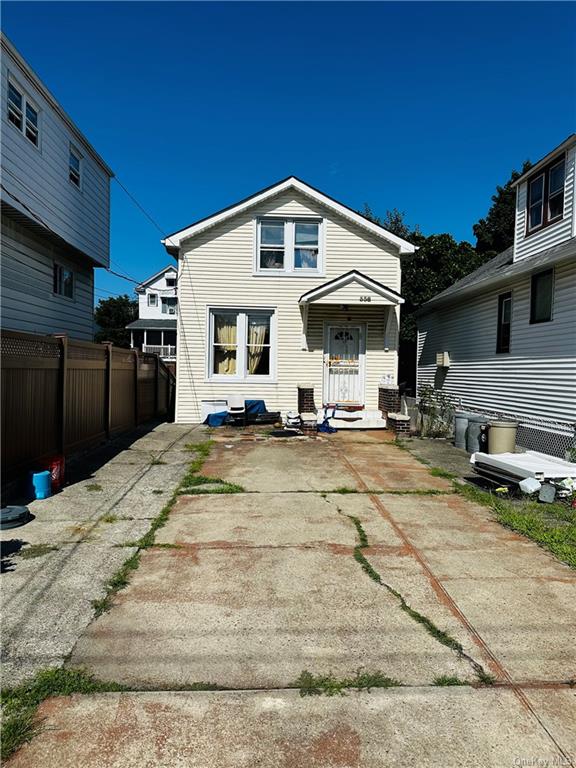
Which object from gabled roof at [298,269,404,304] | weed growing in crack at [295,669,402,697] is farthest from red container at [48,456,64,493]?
gabled roof at [298,269,404,304]

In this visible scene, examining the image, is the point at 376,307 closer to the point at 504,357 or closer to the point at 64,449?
the point at 504,357

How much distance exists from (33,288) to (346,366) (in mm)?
8377

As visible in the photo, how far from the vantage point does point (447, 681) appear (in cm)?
262

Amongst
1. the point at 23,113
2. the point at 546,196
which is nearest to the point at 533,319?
the point at 546,196

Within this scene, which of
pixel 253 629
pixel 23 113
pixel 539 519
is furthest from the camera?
pixel 23 113

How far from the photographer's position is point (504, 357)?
39.5 ft

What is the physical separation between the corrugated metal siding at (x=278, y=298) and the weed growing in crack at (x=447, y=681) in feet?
34.7

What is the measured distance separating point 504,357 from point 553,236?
303 cm

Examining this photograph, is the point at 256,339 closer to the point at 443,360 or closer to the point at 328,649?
the point at 443,360

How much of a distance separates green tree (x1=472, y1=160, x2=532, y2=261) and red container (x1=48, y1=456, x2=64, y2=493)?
85.6 feet

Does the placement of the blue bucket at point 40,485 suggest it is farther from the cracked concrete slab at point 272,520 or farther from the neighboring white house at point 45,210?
the neighboring white house at point 45,210

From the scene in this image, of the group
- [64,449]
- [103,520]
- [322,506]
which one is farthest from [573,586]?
[64,449]

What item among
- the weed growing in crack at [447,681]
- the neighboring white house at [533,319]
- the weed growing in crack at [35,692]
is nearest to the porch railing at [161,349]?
the neighboring white house at [533,319]

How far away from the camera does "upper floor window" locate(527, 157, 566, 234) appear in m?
10.4
